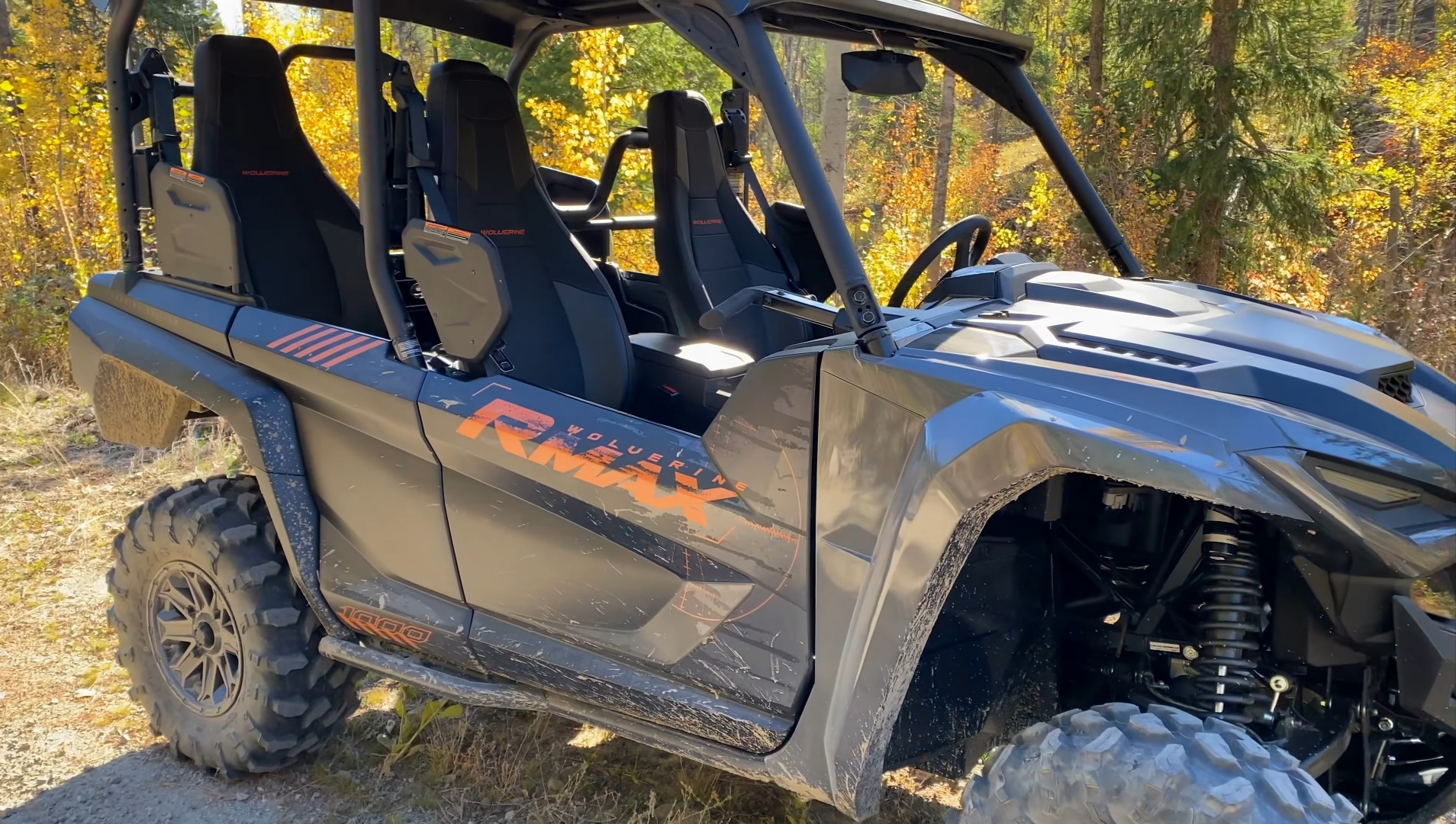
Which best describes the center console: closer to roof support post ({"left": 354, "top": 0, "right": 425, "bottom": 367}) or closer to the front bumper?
roof support post ({"left": 354, "top": 0, "right": 425, "bottom": 367})

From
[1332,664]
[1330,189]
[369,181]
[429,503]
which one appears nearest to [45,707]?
[429,503]

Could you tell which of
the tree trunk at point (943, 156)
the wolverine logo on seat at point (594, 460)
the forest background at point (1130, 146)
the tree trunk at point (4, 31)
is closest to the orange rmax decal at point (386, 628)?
the wolverine logo on seat at point (594, 460)

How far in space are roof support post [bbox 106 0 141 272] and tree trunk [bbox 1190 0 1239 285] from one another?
682cm

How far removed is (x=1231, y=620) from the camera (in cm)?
202

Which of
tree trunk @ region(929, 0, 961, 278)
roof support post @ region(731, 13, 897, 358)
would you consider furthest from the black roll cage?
tree trunk @ region(929, 0, 961, 278)

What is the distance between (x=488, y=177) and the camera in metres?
3.22

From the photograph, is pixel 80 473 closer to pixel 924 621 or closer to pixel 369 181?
pixel 369 181

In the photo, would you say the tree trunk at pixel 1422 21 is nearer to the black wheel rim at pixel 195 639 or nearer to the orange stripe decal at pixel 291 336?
the orange stripe decal at pixel 291 336

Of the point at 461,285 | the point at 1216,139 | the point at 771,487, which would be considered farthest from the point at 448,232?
the point at 1216,139

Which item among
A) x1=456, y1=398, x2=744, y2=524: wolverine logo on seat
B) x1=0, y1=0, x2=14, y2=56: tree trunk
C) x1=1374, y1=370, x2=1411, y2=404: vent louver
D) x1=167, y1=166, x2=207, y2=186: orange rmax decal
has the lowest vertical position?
x1=456, y1=398, x2=744, y2=524: wolverine logo on seat

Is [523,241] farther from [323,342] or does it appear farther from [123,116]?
[123,116]

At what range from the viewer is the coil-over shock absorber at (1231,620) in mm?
2010

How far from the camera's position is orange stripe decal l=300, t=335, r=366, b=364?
285 cm

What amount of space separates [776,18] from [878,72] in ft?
0.91
